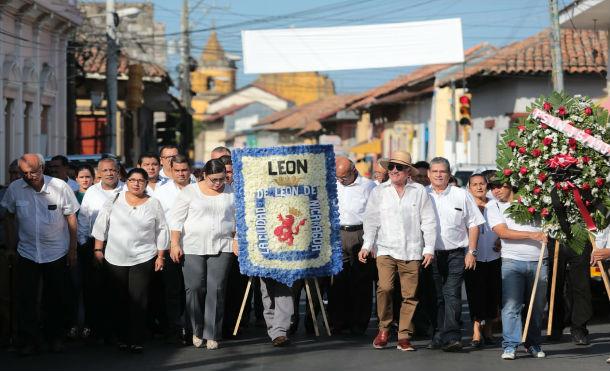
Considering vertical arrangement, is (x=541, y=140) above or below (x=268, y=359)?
above

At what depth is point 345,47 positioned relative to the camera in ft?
89.6

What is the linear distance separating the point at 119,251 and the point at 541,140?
4.21 m

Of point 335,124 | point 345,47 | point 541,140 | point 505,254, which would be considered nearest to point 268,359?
point 505,254

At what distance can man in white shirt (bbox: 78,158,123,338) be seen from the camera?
44.1 ft

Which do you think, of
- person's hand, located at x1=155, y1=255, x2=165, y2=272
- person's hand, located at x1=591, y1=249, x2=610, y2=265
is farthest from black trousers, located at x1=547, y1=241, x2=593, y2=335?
person's hand, located at x1=155, y1=255, x2=165, y2=272

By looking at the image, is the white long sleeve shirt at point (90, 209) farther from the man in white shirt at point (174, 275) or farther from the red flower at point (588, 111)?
the red flower at point (588, 111)

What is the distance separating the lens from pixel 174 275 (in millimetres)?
13375

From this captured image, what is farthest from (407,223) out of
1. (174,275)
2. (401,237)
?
(174,275)

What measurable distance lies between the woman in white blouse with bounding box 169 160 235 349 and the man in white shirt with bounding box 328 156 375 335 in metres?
1.92

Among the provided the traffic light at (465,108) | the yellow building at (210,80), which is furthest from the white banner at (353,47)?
the yellow building at (210,80)

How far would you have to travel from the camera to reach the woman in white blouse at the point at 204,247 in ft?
41.9

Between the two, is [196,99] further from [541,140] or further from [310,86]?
[541,140]

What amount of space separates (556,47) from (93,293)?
48.1 feet

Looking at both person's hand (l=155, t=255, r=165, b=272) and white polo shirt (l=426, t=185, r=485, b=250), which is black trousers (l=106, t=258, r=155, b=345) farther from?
white polo shirt (l=426, t=185, r=485, b=250)
